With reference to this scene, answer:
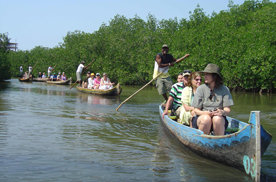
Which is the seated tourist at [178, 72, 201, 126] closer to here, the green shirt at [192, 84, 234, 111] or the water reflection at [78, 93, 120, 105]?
the green shirt at [192, 84, 234, 111]

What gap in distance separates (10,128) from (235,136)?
209 inches

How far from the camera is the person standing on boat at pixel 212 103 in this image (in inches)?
209

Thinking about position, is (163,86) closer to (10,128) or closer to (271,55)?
(10,128)

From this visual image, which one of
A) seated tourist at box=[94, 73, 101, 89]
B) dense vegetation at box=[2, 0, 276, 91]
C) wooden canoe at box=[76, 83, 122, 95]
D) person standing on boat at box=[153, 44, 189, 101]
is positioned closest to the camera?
person standing on boat at box=[153, 44, 189, 101]

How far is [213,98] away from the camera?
5484mm

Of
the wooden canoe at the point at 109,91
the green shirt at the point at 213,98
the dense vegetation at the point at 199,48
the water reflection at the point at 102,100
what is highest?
the dense vegetation at the point at 199,48

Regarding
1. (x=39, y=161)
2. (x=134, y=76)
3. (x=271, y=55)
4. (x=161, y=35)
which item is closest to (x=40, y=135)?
(x=39, y=161)

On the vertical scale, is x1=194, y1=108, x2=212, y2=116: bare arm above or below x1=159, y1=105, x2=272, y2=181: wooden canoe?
above

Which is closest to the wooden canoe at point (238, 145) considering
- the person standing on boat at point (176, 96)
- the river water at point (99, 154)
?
the river water at point (99, 154)

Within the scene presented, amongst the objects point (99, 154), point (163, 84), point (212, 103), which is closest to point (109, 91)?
point (163, 84)

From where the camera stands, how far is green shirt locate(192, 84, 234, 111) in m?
5.42

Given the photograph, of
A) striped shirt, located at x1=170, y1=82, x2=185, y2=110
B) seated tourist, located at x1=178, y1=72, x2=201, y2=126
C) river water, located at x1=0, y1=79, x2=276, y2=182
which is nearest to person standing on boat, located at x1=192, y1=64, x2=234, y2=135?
river water, located at x1=0, y1=79, x2=276, y2=182

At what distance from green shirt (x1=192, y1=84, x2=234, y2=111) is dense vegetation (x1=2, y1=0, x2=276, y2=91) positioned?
20.8m

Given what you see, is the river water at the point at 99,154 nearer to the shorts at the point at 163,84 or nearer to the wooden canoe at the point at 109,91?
the shorts at the point at 163,84
